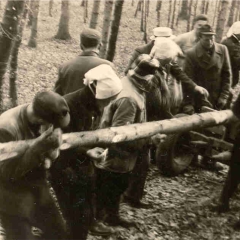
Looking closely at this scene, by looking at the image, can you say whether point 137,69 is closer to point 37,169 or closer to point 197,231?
point 37,169

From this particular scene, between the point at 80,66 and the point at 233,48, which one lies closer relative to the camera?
the point at 80,66

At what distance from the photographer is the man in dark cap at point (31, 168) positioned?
331 centimetres

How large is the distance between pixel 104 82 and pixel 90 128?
2.13ft

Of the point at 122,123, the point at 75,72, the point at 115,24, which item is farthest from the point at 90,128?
the point at 115,24

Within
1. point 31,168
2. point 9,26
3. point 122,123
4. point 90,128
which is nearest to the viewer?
point 31,168

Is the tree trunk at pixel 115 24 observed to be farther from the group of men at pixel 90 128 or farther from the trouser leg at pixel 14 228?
the trouser leg at pixel 14 228

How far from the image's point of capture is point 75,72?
548 cm

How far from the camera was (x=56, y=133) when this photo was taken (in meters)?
3.32

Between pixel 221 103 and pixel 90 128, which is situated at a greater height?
pixel 90 128

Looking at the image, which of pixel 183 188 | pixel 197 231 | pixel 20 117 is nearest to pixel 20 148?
pixel 20 117

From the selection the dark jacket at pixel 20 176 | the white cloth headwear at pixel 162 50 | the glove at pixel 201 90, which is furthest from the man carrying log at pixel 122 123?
the glove at pixel 201 90

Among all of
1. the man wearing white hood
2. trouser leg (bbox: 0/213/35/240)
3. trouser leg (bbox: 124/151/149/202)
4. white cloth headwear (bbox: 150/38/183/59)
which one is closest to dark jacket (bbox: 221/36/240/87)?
the man wearing white hood

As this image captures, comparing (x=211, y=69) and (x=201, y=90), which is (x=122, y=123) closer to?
(x=201, y=90)

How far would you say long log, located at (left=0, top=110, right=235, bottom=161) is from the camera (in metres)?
3.38
